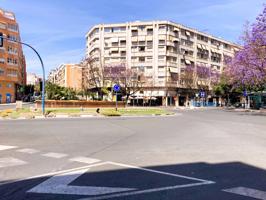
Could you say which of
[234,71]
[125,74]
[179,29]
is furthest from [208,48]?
[234,71]

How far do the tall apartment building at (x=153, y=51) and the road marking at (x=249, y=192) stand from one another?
70.3 meters

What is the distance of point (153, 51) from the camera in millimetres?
78500

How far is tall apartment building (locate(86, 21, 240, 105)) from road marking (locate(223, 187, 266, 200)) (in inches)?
2767

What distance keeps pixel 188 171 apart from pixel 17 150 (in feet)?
17.5

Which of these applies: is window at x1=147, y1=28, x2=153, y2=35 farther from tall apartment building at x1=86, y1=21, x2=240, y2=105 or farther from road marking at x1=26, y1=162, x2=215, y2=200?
road marking at x1=26, y1=162, x2=215, y2=200

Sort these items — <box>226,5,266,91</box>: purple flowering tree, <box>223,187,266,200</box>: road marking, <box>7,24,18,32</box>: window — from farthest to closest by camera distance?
1. <box>7,24,18,32</box>: window
2. <box>226,5,266,91</box>: purple flowering tree
3. <box>223,187,266,200</box>: road marking

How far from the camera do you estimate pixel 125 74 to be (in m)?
67.3

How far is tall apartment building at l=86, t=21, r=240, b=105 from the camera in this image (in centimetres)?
7756

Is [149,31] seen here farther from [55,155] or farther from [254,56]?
[55,155]

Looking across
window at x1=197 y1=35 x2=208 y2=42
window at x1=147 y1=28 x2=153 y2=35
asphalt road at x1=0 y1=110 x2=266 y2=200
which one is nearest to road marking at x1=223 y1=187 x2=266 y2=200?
asphalt road at x1=0 y1=110 x2=266 y2=200

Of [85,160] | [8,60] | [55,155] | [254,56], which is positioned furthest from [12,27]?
[85,160]

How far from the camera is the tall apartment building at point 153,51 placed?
3054 inches

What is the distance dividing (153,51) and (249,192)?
243 feet

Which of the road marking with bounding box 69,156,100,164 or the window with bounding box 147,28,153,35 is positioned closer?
the road marking with bounding box 69,156,100,164
